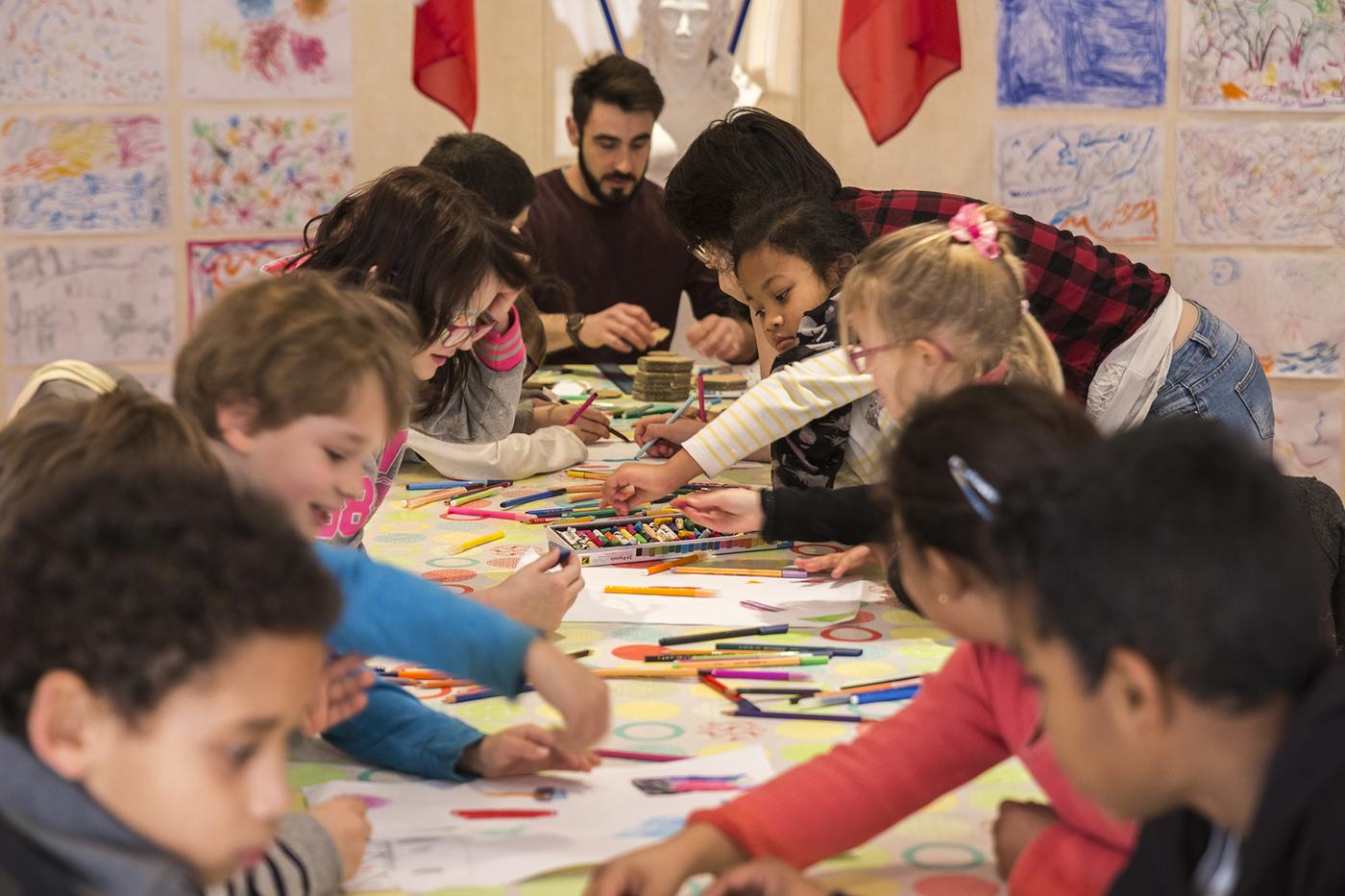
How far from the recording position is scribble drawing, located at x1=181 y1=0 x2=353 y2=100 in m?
4.53

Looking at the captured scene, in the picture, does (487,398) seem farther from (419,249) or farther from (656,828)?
(656,828)

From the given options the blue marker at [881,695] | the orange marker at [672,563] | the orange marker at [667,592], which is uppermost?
the blue marker at [881,695]

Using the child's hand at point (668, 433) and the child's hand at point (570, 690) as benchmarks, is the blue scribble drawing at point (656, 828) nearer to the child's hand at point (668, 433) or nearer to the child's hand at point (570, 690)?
the child's hand at point (570, 690)

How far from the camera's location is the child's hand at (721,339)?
3648 millimetres

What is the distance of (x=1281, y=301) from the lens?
14.7 ft

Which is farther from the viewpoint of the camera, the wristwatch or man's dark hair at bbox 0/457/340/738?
the wristwatch

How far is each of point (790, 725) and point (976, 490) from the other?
0.44m

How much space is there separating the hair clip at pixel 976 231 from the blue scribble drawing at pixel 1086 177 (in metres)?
2.85

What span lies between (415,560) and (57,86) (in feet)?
10.8

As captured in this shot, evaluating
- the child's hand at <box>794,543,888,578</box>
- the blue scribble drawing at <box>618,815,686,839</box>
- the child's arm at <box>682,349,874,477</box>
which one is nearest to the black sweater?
the blue scribble drawing at <box>618,815,686,839</box>

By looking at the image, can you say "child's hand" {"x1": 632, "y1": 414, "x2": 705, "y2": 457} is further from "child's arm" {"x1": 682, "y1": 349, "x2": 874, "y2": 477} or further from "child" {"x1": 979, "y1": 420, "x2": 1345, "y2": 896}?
"child" {"x1": 979, "y1": 420, "x2": 1345, "y2": 896}

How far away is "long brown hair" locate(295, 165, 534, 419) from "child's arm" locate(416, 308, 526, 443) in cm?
60

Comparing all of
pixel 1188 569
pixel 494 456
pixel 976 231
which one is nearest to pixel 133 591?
pixel 1188 569

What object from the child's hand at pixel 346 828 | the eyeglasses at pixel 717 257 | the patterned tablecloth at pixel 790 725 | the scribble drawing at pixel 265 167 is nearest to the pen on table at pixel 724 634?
the patterned tablecloth at pixel 790 725
